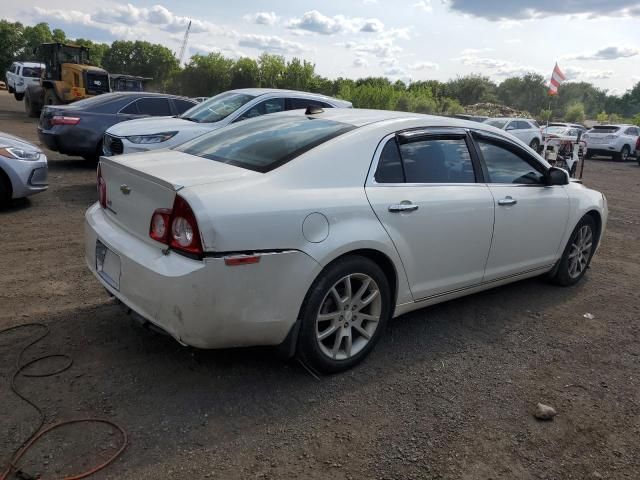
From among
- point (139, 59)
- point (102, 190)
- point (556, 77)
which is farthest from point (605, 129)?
point (139, 59)

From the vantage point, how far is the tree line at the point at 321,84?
43.8 m

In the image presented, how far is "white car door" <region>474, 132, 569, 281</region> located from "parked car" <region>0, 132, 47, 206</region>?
18.1 feet

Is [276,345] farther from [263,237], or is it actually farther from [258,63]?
[258,63]

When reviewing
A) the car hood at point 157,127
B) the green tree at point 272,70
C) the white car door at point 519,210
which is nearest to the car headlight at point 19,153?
the car hood at point 157,127

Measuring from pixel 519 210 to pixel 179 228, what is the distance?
280cm

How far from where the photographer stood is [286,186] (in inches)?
122

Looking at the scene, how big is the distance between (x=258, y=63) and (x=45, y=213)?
4908 centimetres

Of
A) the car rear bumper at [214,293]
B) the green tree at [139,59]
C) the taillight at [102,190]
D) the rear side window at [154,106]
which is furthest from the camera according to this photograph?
the green tree at [139,59]

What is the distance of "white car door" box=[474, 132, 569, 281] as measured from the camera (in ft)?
14.1

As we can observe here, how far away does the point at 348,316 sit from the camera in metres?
3.40

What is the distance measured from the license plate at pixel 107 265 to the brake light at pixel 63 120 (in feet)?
24.2

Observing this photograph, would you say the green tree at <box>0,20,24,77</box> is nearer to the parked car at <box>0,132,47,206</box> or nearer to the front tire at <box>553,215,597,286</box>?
the parked car at <box>0,132,47,206</box>

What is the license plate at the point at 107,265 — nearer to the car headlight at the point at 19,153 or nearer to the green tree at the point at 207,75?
the car headlight at the point at 19,153

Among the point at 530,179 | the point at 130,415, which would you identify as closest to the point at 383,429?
the point at 130,415
